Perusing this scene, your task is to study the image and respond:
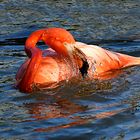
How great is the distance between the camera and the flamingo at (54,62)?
5.54 m

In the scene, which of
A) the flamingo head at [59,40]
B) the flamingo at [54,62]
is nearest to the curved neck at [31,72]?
the flamingo at [54,62]

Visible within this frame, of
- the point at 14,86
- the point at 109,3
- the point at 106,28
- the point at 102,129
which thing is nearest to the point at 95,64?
the point at 14,86

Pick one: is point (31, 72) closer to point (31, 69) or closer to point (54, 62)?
point (31, 69)

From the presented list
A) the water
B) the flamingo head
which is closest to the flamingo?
the flamingo head

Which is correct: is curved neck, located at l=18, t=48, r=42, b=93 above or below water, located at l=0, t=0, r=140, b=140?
above

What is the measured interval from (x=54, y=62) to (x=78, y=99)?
1.86 ft

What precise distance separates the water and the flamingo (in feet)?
0.39

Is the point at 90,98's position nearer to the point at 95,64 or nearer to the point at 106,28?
the point at 95,64

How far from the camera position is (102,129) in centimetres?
462

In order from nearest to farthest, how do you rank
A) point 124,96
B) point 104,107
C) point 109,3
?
point 104,107 → point 124,96 → point 109,3

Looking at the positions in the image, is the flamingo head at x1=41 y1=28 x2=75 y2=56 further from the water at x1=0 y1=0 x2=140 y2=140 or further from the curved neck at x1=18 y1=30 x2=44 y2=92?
the water at x1=0 y1=0 x2=140 y2=140

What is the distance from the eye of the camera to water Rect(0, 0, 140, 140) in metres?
4.58

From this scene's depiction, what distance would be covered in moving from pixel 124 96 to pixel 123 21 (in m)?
4.11

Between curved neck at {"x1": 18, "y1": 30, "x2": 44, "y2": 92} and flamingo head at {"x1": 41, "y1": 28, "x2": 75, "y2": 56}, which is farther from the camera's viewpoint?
flamingo head at {"x1": 41, "y1": 28, "x2": 75, "y2": 56}
